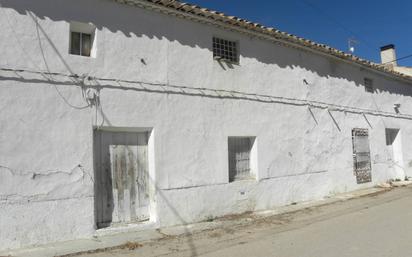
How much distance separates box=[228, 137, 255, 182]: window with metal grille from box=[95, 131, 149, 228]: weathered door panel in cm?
249

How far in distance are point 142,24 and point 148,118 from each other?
1.99 meters

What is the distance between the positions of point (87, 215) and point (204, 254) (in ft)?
7.56

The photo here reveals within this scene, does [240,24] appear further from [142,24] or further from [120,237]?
[120,237]

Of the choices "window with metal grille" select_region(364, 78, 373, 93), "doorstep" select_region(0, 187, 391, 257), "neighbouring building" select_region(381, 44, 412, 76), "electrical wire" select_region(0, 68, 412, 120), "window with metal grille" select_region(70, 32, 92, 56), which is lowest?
"doorstep" select_region(0, 187, 391, 257)

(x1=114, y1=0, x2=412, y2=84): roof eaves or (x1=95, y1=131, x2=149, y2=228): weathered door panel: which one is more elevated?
(x1=114, y1=0, x2=412, y2=84): roof eaves

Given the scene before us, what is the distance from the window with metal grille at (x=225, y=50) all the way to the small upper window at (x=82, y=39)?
3.09 metres

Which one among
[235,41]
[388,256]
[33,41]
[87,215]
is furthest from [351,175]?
[33,41]

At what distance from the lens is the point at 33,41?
Answer: 668cm

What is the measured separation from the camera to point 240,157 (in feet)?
32.6

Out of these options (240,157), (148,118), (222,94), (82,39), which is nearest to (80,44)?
(82,39)

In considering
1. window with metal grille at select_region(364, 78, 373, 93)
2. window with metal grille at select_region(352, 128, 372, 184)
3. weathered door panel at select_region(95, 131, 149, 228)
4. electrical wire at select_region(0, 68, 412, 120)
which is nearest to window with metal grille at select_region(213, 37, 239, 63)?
electrical wire at select_region(0, 68, 412, 120)

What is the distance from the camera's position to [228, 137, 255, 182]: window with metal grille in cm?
970

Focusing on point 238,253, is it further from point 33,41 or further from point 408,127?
point 408,127

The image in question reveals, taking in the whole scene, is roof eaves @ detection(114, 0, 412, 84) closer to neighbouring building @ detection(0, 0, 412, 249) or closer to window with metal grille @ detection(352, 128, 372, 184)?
neighbouring building @ detection(0, 0, 412, 249)
